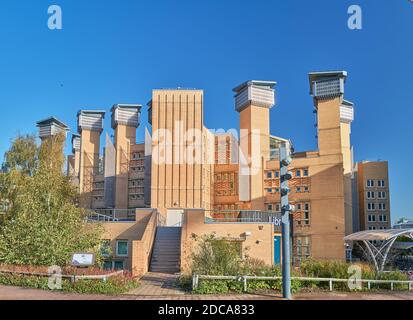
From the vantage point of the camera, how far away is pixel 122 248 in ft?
79.8

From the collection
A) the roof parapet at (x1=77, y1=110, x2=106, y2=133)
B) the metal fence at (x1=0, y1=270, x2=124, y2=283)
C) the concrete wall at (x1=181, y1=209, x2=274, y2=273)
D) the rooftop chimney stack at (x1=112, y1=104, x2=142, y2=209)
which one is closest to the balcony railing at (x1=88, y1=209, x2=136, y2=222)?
the concrete wall at (x1=181, y1=209, x2=274, y2=273)

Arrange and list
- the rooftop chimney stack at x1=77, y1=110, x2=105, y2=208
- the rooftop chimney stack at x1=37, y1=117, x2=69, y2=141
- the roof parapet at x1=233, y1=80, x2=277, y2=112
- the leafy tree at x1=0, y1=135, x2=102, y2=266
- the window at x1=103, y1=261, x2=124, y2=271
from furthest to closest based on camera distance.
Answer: the rooftop chimney stack at x1=77, y1=110, x2=105, y2=208 < the rooftop chimney stack at x1=37, y1=117, x2=69, y2=141 < the roof parapet at x1=233, y1=80, x2=277, y2=112 < the window at x1=103, y1=261, x2=124, y2=271 < the leafy tree at x1=0, y1=135, x2=102, y2=266

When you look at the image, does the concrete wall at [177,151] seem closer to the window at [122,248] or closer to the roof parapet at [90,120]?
the window at [122,248]

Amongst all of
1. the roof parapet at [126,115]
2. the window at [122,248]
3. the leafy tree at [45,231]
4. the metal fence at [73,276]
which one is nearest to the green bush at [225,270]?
the metal fence at [73,276]

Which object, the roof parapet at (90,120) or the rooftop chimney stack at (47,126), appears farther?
the roof parapet at (90,120)

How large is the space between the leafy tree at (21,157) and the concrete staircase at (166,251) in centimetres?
990

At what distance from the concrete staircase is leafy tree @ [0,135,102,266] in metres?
3.87

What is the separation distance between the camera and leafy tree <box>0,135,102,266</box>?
15.8m

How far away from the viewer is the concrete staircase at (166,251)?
20.6 meters

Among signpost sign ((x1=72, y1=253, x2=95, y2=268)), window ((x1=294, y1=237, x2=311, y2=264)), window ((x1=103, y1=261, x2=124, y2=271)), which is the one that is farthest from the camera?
window ((x1=294, y1=237, x2=311, y2=264))

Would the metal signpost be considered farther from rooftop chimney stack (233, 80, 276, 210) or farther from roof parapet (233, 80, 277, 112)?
roof parapet (233, 80, 277, 112)

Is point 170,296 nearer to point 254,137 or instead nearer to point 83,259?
point 83,259

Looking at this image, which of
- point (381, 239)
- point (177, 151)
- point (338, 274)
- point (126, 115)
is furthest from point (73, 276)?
point (126, 115)

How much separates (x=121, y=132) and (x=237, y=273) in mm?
39339
